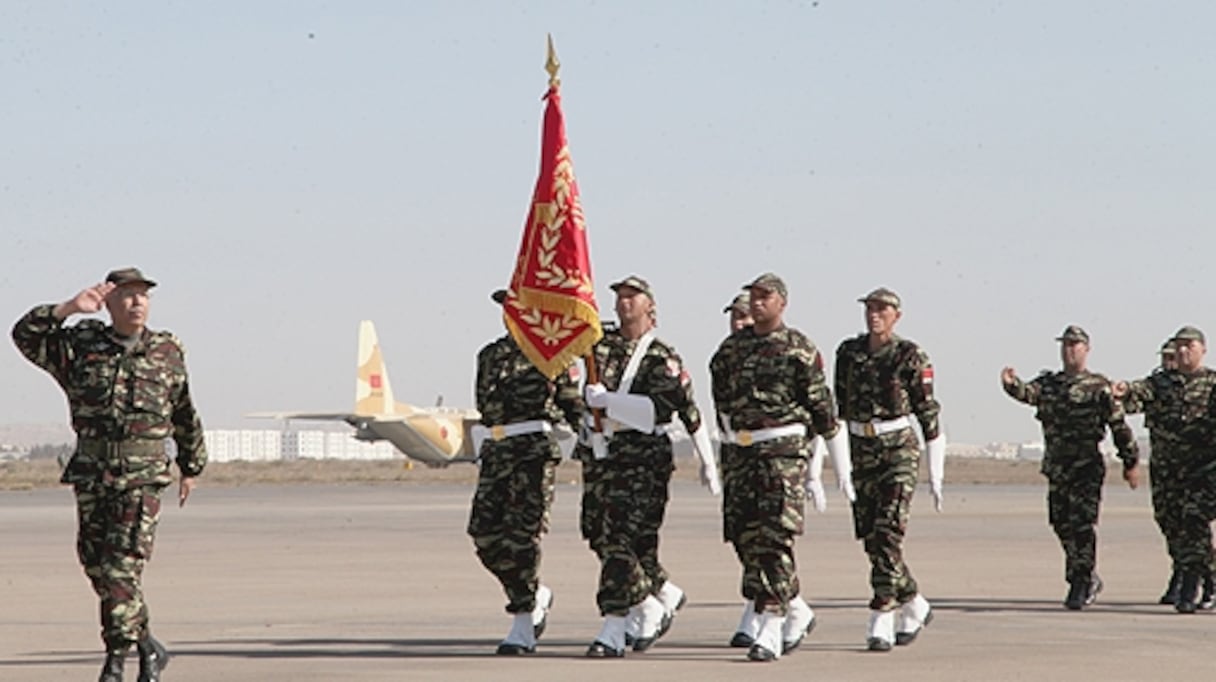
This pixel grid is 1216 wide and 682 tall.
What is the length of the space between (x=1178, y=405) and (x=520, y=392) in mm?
5646

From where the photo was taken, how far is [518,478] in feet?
39.6

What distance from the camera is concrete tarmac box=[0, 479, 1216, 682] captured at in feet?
37.1

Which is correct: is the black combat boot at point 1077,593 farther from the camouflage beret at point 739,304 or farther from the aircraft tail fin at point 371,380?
the aircraft tail fin at point 371,380

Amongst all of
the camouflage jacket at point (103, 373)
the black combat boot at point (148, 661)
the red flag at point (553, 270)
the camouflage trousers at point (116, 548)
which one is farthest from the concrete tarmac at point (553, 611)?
the red flag at point (553, 270)

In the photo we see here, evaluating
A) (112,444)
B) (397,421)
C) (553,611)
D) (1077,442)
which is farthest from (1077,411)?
(397,421)

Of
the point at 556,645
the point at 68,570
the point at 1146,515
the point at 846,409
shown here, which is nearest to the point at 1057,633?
the point at 846,409

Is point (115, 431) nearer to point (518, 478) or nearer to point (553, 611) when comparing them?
point (518, 478)

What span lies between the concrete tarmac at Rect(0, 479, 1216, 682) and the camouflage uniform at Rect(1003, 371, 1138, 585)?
510 millimetres

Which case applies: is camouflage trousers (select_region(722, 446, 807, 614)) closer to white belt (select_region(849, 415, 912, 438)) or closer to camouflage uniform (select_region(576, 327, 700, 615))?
camouflage uniform (select_region(576, 327, 700, 615))

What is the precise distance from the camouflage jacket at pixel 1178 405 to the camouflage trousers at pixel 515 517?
17.3ft

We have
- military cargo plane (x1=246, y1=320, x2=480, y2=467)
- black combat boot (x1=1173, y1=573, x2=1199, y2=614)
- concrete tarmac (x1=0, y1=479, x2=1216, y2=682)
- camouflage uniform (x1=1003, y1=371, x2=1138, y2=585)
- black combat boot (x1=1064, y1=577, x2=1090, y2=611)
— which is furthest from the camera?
military cargo plane (x1=246, y1=320, x2=480, y2=467)

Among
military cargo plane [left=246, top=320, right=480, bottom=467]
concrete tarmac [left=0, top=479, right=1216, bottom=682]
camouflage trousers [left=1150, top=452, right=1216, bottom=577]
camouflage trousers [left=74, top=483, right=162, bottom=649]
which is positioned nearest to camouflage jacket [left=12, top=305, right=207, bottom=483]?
camouflage trousers [left=74, top=483, right=162, bottom=649]

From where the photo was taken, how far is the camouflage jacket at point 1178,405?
50.5 ft

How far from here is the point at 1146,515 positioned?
34.0 meters
